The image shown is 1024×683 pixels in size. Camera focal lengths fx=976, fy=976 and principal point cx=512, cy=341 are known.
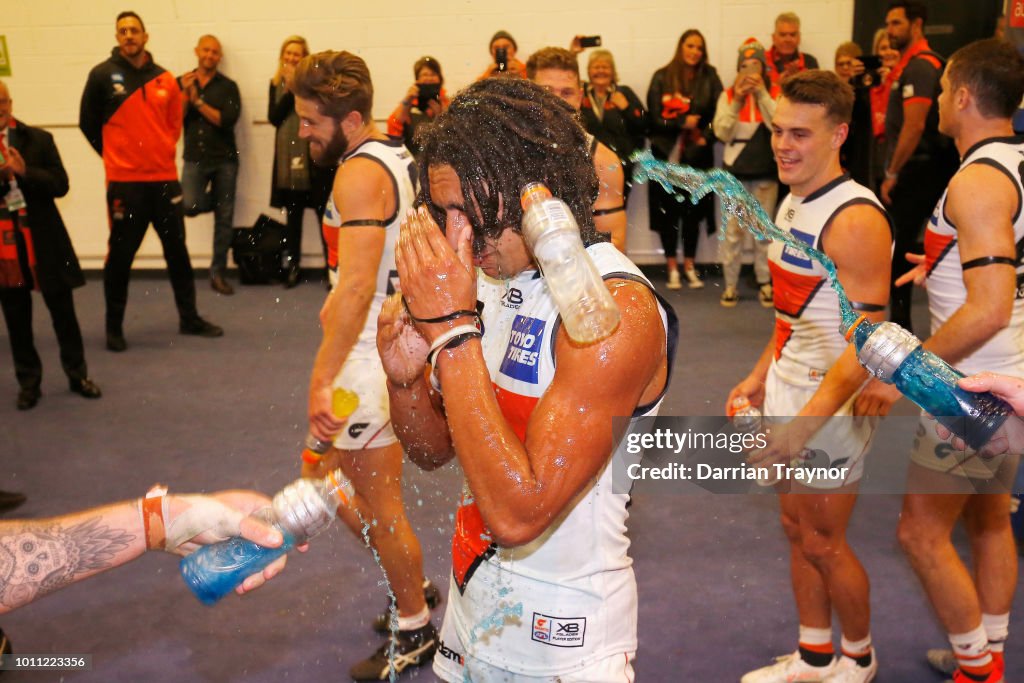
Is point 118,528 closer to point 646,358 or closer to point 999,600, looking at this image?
point 646,358

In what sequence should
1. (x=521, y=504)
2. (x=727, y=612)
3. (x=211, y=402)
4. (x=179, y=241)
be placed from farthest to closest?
(x=179, y=241), (x=211, y=402), (x=727, y=612), (x=521, y=504)

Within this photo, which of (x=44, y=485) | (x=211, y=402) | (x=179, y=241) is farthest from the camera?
(x=179, y=241)

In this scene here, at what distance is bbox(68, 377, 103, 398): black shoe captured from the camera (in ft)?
20.0

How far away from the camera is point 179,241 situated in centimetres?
716

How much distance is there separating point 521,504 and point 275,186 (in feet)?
24.8

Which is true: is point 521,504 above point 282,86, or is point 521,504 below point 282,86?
below

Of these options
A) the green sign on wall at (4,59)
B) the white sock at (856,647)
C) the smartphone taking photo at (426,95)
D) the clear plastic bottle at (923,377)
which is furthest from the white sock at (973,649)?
the green sign on wall at (4,59)

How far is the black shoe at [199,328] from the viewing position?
7371 millimetres

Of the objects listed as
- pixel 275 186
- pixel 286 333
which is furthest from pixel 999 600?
pixel 275 186

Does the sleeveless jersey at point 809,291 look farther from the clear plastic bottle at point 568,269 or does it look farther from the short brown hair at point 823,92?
the clear plastic bottle at point 568,269

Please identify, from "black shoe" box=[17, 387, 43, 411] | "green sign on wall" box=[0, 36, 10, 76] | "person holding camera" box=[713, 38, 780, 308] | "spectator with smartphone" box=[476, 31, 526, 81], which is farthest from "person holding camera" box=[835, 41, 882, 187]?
"green sign on wall" box=[0, 36, 10, 76]

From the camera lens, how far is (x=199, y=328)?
7.40 meters

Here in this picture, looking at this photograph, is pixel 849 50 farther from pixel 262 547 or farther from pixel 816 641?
pixel 262 547

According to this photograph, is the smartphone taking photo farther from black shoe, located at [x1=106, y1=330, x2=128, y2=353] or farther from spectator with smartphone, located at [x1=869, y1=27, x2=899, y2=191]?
spectator with smartphone, located at [x1=869, y1=27, x2=899, y2=191]
